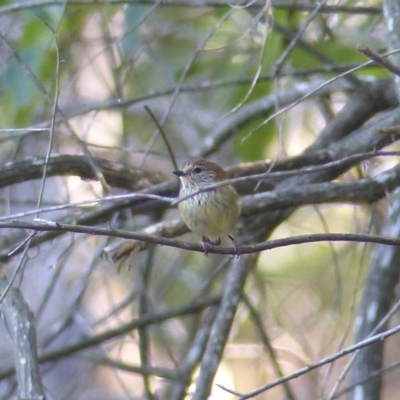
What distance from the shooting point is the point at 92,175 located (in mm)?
3453

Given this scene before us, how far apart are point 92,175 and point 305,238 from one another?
1495 millimetres

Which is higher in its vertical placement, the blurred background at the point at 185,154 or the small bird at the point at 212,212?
the blurred background at the point at 185,154

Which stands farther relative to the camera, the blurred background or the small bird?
the blurred background

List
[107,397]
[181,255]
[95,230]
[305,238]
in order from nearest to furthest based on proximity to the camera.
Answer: [95,230], [305,238], [181,255], [107,397]

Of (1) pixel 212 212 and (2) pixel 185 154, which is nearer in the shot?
(1) pixel 212 212

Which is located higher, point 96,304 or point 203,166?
point 96,304

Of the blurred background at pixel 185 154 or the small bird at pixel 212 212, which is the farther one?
the blurred background at pixel 185 154

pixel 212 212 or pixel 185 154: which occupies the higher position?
pixel 185 154

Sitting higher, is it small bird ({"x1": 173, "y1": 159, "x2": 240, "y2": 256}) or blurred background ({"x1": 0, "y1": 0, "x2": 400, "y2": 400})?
blurred background ({"x1": 0, "y1": 0, "x2": 400, "y2": 400})

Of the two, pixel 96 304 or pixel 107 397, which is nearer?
pixel 107 397

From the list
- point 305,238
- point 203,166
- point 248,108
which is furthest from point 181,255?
point 305,238

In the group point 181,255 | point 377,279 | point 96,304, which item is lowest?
point 377,279

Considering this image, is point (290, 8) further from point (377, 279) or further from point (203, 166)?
point (377, 279)

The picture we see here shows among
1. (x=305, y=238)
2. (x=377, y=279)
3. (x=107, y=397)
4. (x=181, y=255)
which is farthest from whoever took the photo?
(x=107, y=397)
